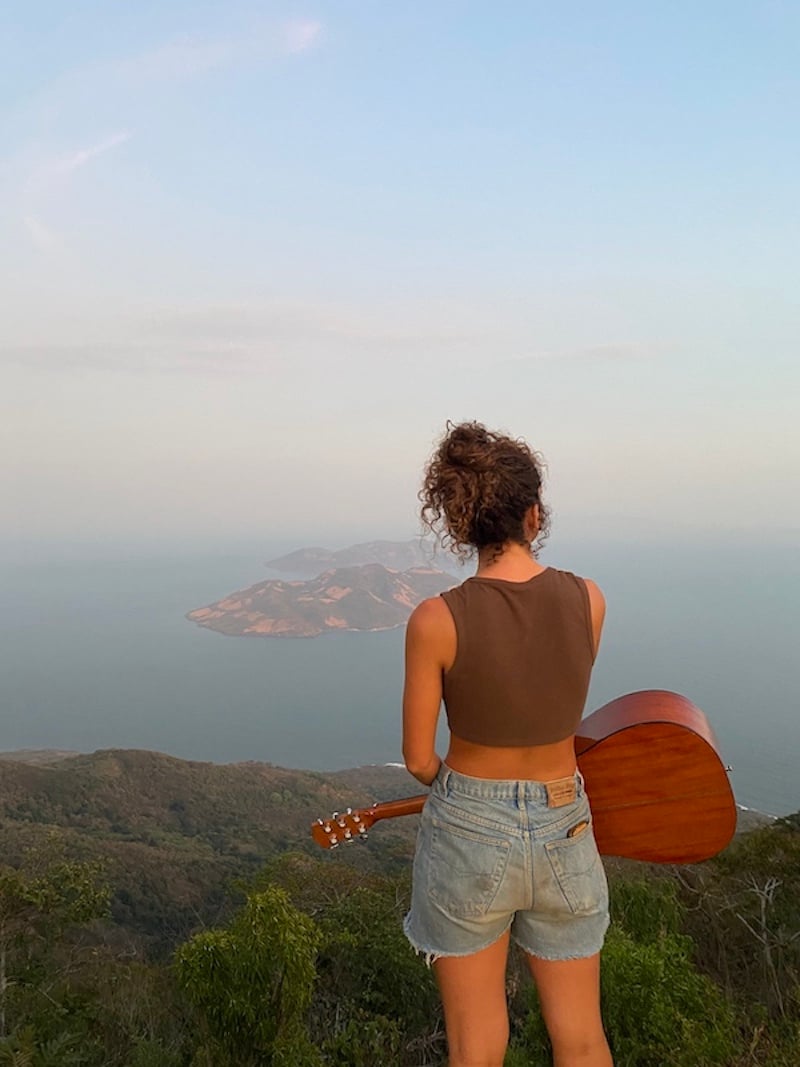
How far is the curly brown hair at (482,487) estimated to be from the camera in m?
1.58

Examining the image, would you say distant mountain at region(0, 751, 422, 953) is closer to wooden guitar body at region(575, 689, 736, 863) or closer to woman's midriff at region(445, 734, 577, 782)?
wooden guitar body at region(575, 689, 736, 863)

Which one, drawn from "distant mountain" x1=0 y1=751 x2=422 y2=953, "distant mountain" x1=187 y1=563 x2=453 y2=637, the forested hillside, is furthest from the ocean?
the forested hillside

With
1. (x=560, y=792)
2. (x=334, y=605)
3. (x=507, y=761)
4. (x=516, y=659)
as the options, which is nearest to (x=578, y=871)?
(x=560, y=792)

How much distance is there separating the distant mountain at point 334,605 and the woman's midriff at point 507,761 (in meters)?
155

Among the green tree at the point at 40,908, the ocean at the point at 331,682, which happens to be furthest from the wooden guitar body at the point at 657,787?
the ocean at the point at 331,682

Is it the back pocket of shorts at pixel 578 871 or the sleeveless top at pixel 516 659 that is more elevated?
the sleeveless top at pixel 516 659

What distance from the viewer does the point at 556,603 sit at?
154 cm

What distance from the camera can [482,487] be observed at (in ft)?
5.19

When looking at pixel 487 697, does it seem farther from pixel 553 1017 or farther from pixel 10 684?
pixel 10 684

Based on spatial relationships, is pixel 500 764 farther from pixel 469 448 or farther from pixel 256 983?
pixel 256 983

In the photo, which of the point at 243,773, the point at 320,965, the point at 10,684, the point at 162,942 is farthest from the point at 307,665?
the point at 320,965

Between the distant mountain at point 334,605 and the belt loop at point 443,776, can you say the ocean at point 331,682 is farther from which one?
the belt loop at point 443,776

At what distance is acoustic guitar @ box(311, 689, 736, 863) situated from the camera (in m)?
2.00

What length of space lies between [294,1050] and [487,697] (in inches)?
93.4
